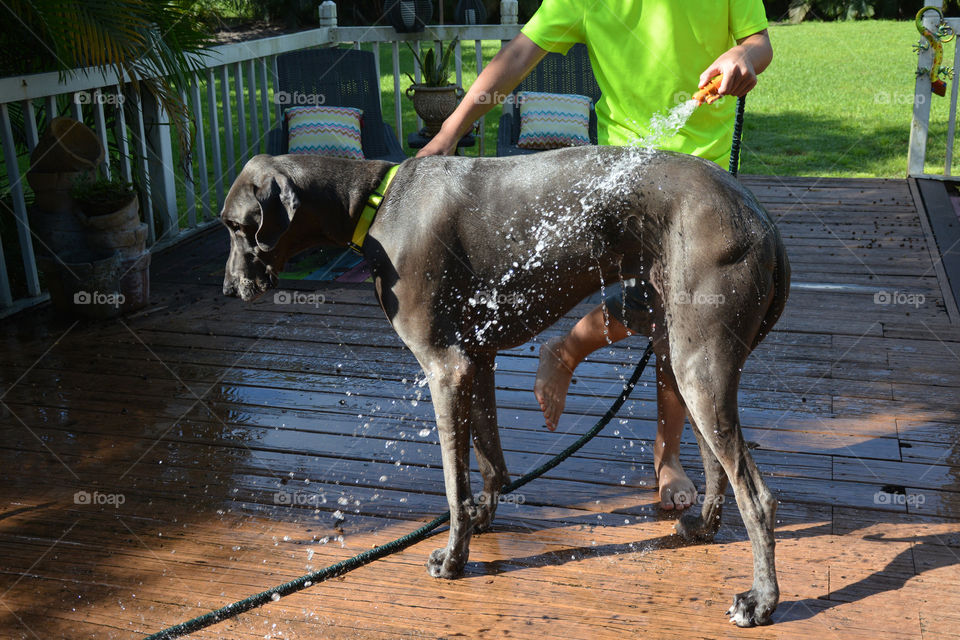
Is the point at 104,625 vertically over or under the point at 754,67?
under

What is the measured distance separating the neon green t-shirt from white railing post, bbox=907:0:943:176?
528 centimetres

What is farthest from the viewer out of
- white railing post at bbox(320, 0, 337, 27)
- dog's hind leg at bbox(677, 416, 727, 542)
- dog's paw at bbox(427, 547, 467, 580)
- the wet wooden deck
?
white railing post at bbox(320, 0, 337, 27)

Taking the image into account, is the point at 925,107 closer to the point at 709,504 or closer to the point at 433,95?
the point at 433,95

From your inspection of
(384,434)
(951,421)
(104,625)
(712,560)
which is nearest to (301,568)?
(104,625)

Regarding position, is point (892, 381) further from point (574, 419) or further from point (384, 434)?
point (384, 434)

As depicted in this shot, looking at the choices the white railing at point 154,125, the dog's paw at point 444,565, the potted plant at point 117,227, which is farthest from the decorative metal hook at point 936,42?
the dog's paw at point 444,565

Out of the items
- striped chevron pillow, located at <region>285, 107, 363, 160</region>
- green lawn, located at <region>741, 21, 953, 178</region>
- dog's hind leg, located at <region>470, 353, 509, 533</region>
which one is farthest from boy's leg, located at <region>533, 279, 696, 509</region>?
green lawn, located at <region>741, 21, 953, 178</region>

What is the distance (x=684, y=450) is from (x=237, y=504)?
1628mm

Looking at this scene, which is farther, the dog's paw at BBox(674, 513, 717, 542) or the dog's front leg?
the dog's paw at BBox(674, 513, 717, 542)

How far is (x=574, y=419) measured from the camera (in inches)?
141

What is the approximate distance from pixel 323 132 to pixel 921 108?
4870mm

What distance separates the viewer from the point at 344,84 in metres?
6.82

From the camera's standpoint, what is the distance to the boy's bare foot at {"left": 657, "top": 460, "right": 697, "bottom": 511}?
2924 millimetres

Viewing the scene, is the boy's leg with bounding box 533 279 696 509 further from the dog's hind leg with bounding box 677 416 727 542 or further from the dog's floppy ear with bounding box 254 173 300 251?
the dog's floppy ear with bounding box 254 173 300 251
